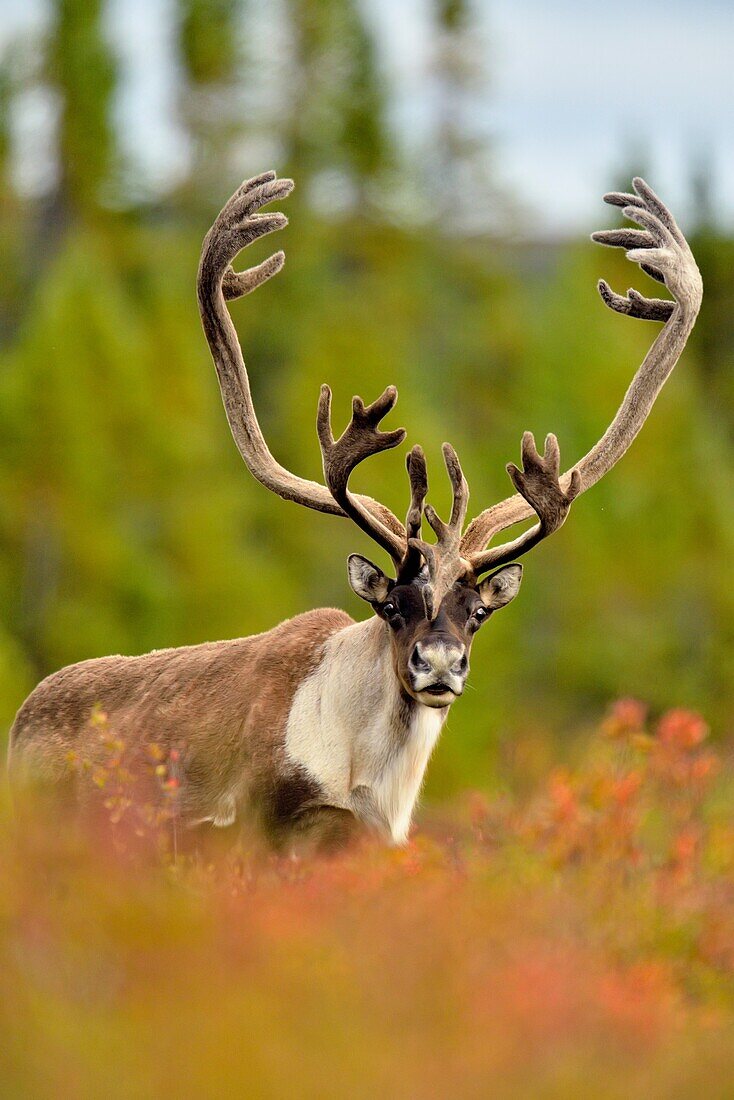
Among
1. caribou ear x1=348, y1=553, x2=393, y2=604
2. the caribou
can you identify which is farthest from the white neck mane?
caribou ear x1=348, y1=553, x2=393, y2=604

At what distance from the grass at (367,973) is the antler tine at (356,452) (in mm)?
2035

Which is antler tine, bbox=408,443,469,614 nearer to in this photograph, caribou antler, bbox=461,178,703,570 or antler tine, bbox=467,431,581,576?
antler tine, bbox=467,431,581,576

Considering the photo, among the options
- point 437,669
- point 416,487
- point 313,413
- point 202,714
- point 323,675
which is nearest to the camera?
point 437,669

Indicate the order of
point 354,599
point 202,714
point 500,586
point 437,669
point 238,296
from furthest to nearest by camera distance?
1. point 354,599
2. point 238,296
3. point 202,714
4. point 500,586
5. point 437,669

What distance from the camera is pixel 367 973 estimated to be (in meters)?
4.50

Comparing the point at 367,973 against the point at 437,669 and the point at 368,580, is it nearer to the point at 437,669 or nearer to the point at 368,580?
the point at 437,669

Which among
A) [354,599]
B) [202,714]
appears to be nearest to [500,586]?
[202,714]

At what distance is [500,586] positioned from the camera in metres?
8.34

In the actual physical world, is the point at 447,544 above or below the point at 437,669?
above

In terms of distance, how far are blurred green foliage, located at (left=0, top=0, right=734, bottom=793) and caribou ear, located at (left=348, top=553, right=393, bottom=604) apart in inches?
602

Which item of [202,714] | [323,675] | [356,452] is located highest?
[356,452]

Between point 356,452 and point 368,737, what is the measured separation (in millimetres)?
1281

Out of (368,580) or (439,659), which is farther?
(368,580)

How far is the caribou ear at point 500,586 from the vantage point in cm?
825
